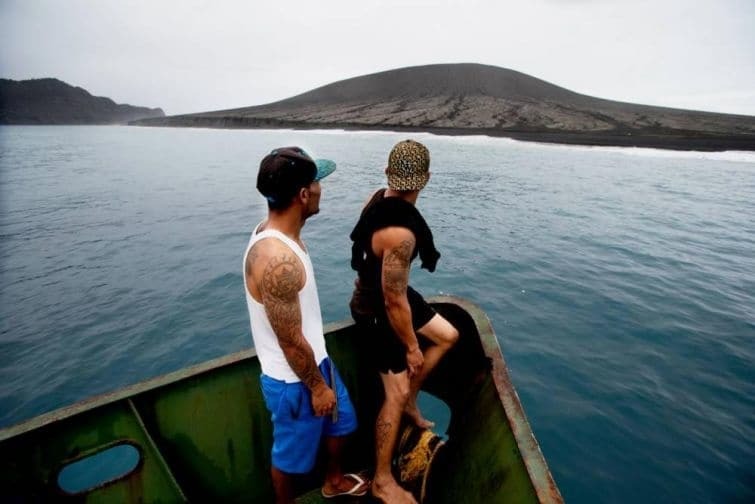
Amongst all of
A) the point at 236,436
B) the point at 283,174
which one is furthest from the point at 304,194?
the point at 236,436

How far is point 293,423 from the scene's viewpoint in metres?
2.12

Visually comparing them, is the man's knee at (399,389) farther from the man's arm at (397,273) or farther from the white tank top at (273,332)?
the white tank top at (273,332)

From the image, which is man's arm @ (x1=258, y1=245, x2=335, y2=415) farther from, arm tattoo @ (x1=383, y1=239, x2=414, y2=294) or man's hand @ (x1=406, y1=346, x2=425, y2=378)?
man's hand @ (x1=406, y1=346, x2=425, y2=378)

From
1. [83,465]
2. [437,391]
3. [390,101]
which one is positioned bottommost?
[83,465]

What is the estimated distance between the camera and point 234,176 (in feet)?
83.3

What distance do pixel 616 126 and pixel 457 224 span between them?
5855 cm

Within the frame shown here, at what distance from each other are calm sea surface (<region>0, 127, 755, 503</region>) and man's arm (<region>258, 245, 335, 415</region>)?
3.94 metres

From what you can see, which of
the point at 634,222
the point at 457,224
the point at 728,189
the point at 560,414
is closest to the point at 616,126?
the point at 728,189

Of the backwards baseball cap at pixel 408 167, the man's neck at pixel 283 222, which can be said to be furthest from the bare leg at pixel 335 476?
the backwards baseball cap at pixel 408 167

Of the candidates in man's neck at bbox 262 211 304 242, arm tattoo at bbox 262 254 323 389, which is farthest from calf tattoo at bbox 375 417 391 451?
man's neck at bbox 262 211 304 242

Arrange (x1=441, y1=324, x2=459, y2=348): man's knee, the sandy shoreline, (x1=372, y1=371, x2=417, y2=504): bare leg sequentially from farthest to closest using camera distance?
the sandy shoreline, (x1=441, y1=324, x2=459, y2=348): man's knee, (x1=372, y1=371, x2=417, y2=504): bare leg

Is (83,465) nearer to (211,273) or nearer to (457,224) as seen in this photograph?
(211,273)

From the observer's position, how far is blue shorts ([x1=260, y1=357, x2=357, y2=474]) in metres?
2.04

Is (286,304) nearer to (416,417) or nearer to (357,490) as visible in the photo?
(416,417)
